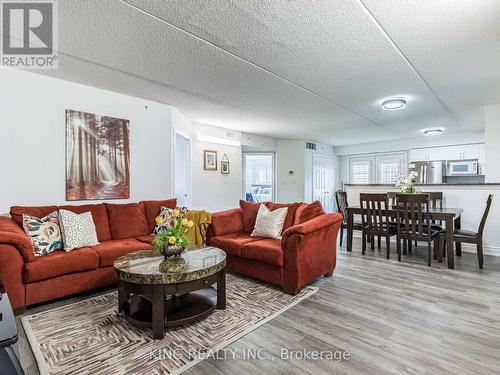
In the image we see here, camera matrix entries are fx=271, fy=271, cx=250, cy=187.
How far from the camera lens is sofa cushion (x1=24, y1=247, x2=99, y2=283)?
242 centimetres

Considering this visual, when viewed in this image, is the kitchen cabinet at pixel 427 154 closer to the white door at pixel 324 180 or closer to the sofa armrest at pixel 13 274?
the white door at pixel 324 180

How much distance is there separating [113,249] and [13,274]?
2.68 feet

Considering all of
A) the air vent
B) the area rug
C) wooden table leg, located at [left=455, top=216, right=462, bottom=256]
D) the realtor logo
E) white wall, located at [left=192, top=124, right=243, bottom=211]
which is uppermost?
the realtor logo

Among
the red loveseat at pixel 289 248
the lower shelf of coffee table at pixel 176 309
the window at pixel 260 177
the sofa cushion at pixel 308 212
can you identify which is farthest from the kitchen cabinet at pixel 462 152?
the lower shelf of coffee table at pixel 176 309

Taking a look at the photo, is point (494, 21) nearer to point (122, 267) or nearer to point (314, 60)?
point (314, 60)

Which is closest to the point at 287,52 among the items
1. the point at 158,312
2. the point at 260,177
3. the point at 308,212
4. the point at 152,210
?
the point at 308,212

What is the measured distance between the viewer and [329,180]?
8852 millimetres

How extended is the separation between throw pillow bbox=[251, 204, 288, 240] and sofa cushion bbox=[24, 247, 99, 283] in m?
1.84

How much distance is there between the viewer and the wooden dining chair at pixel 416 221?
3725 millimetres

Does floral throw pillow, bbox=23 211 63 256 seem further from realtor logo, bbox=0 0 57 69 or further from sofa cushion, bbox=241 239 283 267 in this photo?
sofa cushion, bbox=241 239 283 267

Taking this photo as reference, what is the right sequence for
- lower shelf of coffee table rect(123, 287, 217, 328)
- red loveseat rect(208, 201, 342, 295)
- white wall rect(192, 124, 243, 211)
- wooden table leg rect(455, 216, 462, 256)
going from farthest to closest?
white wall rect(192, 124, 243, 211), wooden table leg rect(455, 216, 462, 256), red loveseat rect(208, 201, 342, 295), lower shelf of coffee table rect(123, 287, 217, 328)

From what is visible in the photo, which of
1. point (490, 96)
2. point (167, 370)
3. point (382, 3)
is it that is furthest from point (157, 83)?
point (490, 96)

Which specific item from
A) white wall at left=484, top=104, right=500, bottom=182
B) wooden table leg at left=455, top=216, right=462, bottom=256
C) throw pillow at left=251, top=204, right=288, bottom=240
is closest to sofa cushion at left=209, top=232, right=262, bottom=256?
throw pillow at left=251, top=204, right=288, bottom=240

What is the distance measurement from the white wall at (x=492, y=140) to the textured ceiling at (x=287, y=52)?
307 mm
